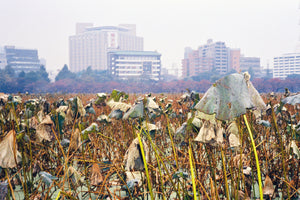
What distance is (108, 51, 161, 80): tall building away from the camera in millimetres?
74312

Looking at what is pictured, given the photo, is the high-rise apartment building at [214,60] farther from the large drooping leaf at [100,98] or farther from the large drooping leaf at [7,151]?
the large drooping leaf at [7,151]

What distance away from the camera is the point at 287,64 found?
296 ft

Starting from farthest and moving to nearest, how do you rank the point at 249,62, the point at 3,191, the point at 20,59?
1. the point at 249,62
2. the point at 20,59
3. the point at 3,191

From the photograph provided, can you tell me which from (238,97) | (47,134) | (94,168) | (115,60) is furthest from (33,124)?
(115,60)

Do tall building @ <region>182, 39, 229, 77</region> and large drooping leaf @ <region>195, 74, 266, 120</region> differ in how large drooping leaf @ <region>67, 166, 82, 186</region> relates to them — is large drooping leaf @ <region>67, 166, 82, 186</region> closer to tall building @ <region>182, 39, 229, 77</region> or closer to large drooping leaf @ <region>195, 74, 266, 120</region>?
large drooping leaf @ <region>195, 74, 266, 120</region>

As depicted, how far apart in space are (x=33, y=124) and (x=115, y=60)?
72356 millimetres

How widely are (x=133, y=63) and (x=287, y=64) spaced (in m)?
45.5

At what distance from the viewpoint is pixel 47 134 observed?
1.90 m

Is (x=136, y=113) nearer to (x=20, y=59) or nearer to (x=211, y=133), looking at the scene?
(x=211, y=133)

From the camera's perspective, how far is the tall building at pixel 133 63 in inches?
2926

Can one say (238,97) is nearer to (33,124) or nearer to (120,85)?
(33,124)

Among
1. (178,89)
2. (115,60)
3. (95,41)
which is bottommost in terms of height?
(178,89)

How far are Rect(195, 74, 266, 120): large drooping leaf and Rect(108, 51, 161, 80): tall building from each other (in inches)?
2851

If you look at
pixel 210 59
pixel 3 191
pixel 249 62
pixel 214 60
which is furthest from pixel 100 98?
pixel 249 62
